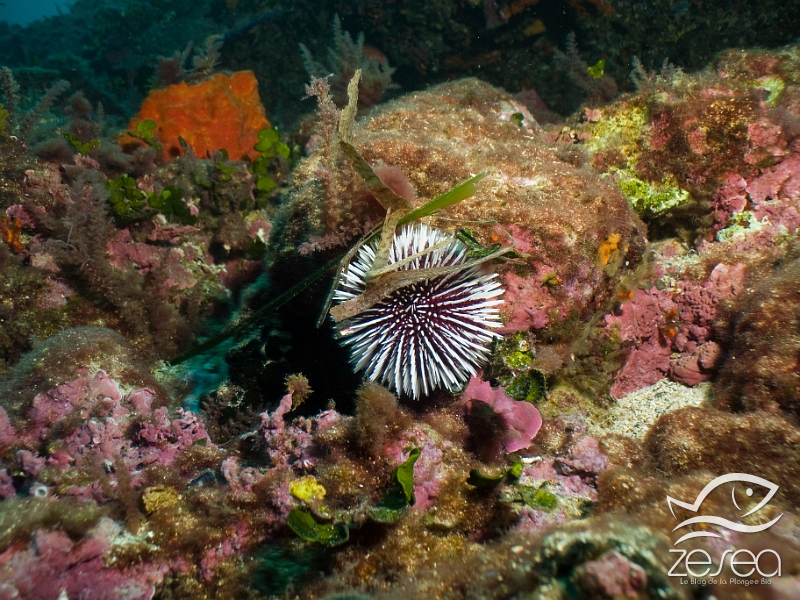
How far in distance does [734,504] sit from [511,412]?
122 cm

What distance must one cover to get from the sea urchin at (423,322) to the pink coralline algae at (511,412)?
142mm

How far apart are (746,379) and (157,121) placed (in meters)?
9.23

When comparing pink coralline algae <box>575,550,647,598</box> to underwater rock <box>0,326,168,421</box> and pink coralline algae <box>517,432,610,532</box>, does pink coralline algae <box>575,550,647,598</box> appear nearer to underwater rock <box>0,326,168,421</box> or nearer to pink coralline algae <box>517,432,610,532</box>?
pink coralline algae <box>517,432,610,532</box>

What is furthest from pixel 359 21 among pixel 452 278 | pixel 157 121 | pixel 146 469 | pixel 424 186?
pixel 146 469

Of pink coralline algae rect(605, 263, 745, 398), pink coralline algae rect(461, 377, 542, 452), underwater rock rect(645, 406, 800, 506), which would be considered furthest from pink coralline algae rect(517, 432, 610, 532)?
pink coralline algae rect(605, 263, 745, 398)

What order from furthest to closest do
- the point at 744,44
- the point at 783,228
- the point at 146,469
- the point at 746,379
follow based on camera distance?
the point at 744,44 < the point at 783,228 < the point at 746,379 < the point at 146,469

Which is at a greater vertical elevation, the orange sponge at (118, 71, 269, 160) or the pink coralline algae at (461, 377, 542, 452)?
the orange sponge at (118, 71, 269, 160)

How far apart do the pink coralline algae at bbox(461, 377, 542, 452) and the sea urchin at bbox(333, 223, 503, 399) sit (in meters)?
0.14

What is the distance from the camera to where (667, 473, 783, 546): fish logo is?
1.92 m

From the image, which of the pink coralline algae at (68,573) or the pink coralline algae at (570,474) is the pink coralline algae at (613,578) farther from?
the pink coralline algae at (68,573)

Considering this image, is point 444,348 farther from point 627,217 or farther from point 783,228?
point 783,228

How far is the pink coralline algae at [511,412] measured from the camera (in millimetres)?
2877

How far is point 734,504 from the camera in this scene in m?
2.14

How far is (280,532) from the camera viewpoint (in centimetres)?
252
